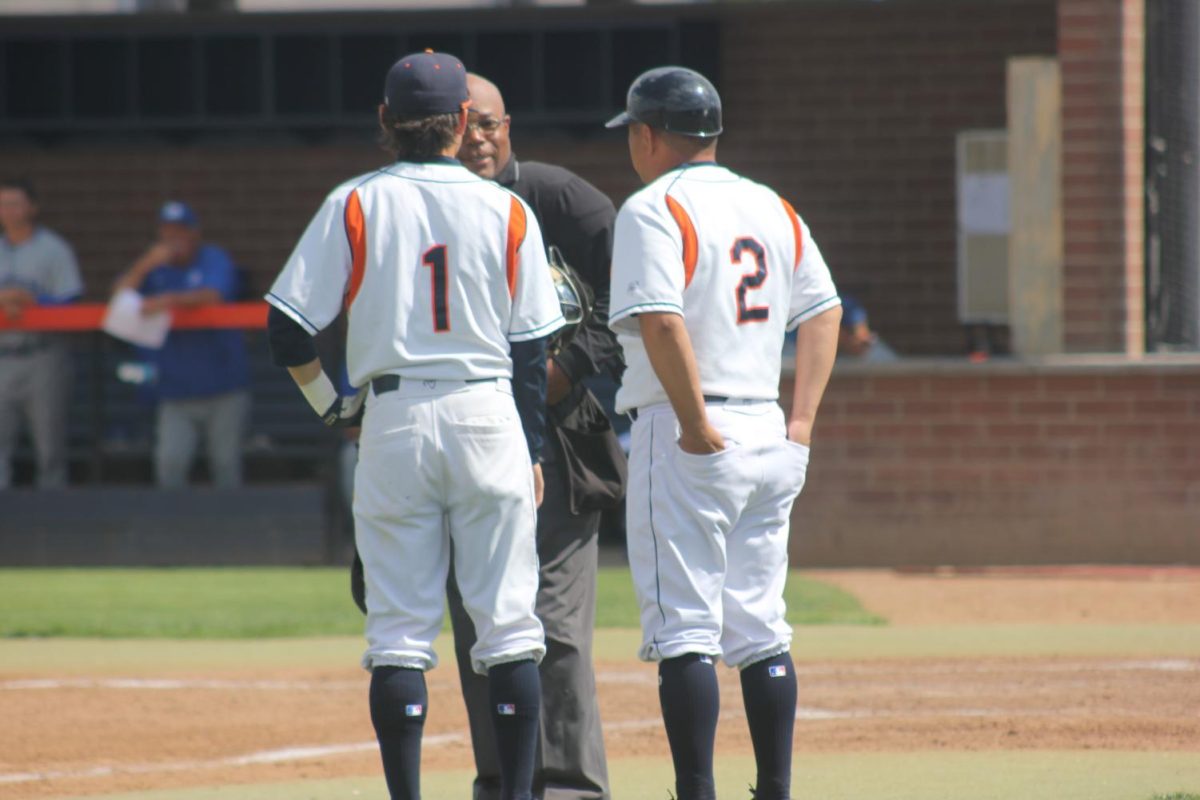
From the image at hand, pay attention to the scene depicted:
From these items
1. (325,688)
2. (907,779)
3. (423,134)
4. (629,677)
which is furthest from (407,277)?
(629,677)

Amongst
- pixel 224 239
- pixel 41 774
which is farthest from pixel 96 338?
pixel 41 774

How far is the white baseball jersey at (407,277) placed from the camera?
15.1 feet

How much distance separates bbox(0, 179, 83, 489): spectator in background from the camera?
41.1ft

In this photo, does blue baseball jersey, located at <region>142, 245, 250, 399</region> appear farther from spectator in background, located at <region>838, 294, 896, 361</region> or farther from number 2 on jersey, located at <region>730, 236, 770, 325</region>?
number 2 on jersey, located at <region>730, 236, 770, 325</region>

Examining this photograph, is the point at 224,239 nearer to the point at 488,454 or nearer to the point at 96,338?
the point at 96,338

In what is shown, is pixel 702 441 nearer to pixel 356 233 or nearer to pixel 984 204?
pixel 356 233

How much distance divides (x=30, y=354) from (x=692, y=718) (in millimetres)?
8829

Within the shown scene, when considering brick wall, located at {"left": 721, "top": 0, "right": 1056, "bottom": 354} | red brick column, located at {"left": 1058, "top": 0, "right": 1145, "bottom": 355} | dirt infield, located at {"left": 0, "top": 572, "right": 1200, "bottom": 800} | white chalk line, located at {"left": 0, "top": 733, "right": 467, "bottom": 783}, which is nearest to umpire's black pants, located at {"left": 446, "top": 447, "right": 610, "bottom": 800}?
dirt infield, located at {"left": 0, "top": 572, "right": 1200, "bottom": 800}

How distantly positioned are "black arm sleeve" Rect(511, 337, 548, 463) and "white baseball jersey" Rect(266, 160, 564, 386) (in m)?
0.11

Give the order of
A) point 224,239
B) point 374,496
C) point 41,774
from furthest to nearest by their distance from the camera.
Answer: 1. point 224,239
2. point 41,774
3. point 374,496

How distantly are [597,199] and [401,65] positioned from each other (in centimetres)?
99

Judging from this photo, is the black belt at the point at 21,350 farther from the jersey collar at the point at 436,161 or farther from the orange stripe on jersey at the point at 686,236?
the orange stripe on jersey at the point at 686,236

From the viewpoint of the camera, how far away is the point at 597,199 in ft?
18.2

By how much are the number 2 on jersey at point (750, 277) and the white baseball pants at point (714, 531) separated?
230 millimetres
